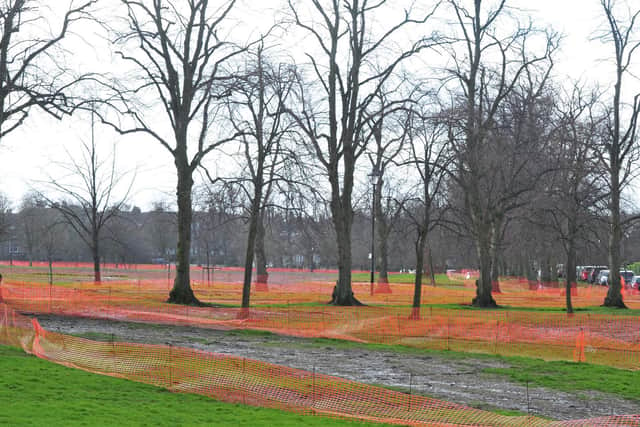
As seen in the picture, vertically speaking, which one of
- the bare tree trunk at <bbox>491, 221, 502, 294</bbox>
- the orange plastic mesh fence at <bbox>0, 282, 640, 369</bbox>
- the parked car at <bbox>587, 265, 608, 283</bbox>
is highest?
the bare tree trunk at <bbox>491, 221, 502, 294</bbox>

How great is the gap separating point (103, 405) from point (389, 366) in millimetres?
7838

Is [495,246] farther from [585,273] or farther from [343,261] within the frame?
[585,273]

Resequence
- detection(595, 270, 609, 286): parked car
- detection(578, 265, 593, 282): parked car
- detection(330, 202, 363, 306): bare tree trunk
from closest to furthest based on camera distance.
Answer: detection(330, 202, 363, 306): bare tree trunk → detection(595, 270, 609, 286): parked car → detection(578, 265, 593, 282): parked car

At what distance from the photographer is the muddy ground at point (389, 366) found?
1281cm

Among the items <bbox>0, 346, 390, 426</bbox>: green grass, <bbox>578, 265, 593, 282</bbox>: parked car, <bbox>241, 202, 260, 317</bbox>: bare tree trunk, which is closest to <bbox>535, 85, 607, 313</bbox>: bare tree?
<bbox>241, 202, 260, 317</bbox>: bare tree trunk

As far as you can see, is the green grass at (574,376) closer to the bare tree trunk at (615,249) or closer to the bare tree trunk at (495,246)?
the bare tree trunk at (615,249)

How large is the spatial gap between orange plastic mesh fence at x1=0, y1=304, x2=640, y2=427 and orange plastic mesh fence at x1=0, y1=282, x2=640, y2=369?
7.55m

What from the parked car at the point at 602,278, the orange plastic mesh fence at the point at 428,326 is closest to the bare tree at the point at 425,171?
the orange plastic mesh fence at the point at 428,326

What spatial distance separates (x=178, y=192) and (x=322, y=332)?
10858 mm

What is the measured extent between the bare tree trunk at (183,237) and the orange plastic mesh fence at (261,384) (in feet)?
43.4

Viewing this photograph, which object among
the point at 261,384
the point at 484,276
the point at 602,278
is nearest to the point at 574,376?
the point at 261,384

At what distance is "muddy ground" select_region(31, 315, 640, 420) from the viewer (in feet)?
42.0

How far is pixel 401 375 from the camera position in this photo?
1555cm

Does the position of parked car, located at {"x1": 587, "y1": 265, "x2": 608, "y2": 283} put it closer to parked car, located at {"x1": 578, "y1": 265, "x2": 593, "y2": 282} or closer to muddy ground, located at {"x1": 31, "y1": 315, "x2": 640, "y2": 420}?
parked car, located at {"x1": 578, "y1": 265, "x2": 593, "y2": 282}
